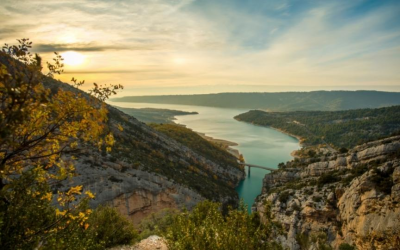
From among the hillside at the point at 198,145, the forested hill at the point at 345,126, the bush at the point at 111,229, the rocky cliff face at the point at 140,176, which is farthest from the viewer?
the forested hill at the point at 345,126

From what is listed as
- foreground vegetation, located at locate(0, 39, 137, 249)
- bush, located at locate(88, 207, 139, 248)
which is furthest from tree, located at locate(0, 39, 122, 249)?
bush, located at locate(88, 207, 139, 248)

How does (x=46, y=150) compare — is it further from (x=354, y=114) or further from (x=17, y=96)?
(x=354, y=114)

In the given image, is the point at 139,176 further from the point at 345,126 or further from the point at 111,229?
the point at 345,126

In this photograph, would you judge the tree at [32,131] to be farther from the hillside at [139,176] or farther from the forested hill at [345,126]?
the forested hill at [345,126]

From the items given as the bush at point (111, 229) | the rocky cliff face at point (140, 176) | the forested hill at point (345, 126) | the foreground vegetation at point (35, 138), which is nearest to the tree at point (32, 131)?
the foreground vegetation at point (35, 138)

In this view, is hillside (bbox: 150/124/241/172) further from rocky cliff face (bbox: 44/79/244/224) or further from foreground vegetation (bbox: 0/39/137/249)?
foreground vegetation (bbox: 0/39/137/249)

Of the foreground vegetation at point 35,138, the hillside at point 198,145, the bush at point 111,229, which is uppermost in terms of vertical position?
the foreground vegetation at point 35,138
